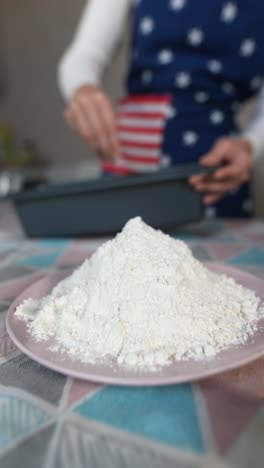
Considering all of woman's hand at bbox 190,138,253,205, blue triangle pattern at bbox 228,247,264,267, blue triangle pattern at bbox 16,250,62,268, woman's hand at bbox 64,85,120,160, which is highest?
woman's hand at bbox 64,85,120,160

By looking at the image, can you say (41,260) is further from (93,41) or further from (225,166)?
(93,41)

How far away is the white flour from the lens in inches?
11.9

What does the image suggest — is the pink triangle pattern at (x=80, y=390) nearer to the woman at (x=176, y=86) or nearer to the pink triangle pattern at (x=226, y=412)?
the pink triangle pattern at (x=226, y=412)

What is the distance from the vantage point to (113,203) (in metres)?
0.64

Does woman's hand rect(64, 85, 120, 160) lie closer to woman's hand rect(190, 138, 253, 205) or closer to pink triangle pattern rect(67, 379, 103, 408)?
woman's hand rect(190, 138, 253, 205)

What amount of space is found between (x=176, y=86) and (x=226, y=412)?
760 mm

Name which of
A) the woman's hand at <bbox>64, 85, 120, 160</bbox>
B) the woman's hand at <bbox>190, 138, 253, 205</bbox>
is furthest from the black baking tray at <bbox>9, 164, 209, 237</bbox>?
the woman's hand at <bbox>64, 85, 120, 160</bbox>

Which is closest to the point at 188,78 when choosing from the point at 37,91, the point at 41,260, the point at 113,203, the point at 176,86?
the point at 176,86

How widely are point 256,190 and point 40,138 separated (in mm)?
1265

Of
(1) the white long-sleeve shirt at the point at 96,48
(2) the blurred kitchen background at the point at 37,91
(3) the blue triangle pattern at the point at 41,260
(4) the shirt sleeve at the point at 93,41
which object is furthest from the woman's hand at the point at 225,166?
(2) the blurred kitchen background at the point at 37,91

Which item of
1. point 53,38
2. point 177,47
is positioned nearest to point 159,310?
point 177,47

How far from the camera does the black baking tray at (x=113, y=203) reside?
2.04ft

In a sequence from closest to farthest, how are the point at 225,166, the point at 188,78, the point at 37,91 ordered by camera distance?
1. the point at 225,166
2. the point at 188,78
3. the point at 37,91

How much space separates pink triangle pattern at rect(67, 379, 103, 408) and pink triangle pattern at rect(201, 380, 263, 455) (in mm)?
71
